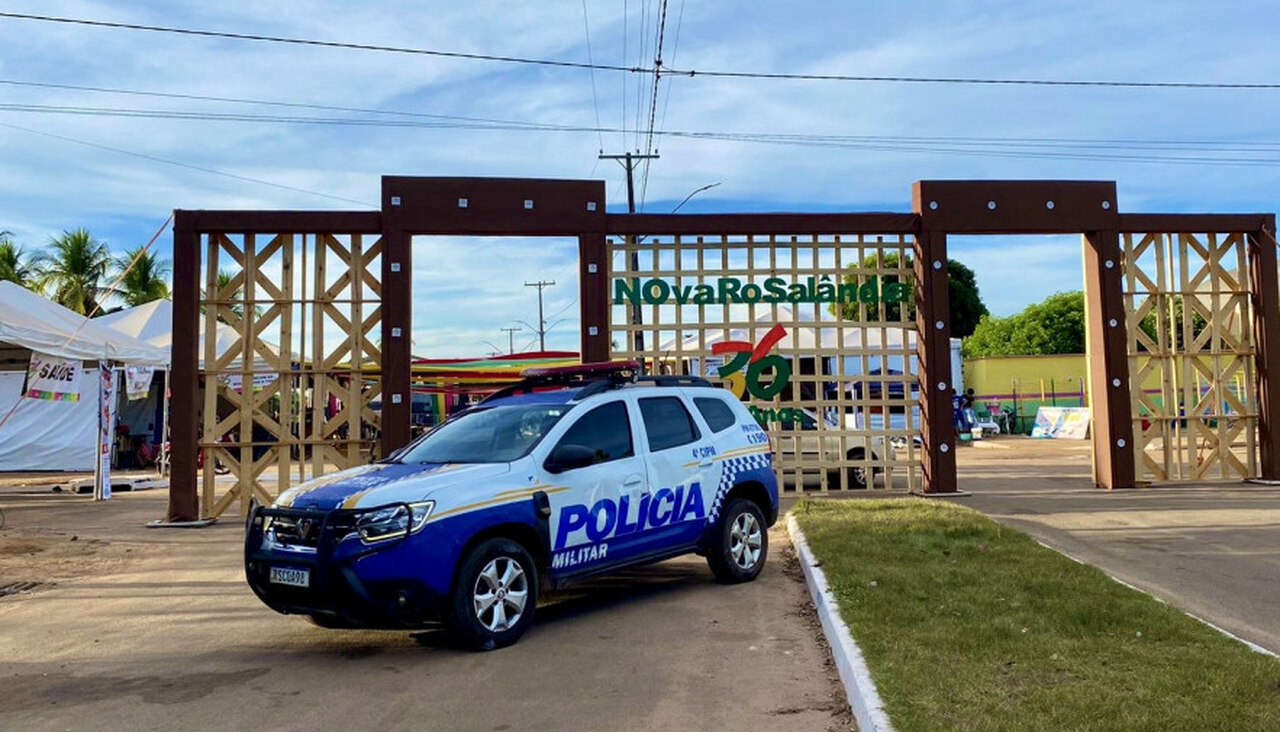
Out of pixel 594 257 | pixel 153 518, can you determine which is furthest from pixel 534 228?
pixel 153 518

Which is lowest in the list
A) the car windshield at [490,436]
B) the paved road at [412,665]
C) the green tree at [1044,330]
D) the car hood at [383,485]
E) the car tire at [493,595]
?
the paved road at [412,665]

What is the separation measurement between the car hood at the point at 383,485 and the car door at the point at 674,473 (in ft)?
5.20

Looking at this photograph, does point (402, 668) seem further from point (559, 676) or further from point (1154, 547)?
point (1154, 547)

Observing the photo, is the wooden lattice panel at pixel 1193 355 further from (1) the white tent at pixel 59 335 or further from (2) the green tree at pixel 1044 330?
(2) the green tree at pixel 1044 330

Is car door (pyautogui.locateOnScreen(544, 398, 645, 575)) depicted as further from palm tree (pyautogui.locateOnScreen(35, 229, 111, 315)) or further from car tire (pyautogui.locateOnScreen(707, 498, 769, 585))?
palm tree (pyautogui.locateOnScreen(35, 229, 111, 315))

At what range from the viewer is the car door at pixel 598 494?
719cm

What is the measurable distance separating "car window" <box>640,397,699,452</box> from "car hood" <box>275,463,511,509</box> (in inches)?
66.8

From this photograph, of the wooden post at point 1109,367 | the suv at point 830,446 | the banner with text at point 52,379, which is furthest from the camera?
the banner with text at point 52,379

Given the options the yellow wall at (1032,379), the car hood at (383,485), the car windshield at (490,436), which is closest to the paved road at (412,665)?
the car hood at (383,485)

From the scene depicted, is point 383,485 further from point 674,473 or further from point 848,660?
point 848,660

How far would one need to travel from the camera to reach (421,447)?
→ 7965mm

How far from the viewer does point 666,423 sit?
8508 millimetres

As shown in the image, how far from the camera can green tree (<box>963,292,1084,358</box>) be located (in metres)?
58.3

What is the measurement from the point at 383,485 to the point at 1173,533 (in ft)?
30.4
